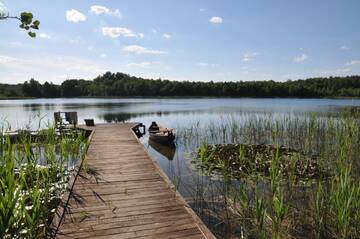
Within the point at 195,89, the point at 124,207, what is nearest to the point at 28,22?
the point at 124,207

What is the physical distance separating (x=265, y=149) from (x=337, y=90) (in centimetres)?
4668

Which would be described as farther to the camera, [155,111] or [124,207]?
[155,111]

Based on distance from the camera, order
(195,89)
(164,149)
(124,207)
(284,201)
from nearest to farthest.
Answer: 1. (124,207)
2. (284,201)
3. (164,149)
4. (195,89)

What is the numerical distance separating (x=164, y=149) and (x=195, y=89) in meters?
53.9

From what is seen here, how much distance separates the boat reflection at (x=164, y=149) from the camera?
9241 millimetres

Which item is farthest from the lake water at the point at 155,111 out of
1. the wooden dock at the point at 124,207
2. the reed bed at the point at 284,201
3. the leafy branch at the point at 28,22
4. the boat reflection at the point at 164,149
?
the leafy branch at the point at 28,22

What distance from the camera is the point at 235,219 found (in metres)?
4.03

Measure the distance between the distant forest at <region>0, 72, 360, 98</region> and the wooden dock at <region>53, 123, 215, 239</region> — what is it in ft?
157

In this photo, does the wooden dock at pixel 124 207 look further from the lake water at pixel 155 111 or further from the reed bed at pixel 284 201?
the lake water at pixel 155 111

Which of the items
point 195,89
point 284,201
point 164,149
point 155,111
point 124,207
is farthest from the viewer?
point 195,89

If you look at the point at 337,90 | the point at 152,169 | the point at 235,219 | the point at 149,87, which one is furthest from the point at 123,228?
the point at 149,87

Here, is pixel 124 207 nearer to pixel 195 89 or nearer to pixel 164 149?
pixel 164 149

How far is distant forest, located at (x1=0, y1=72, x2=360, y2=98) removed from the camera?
50125mm

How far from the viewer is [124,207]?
3.53 meters
